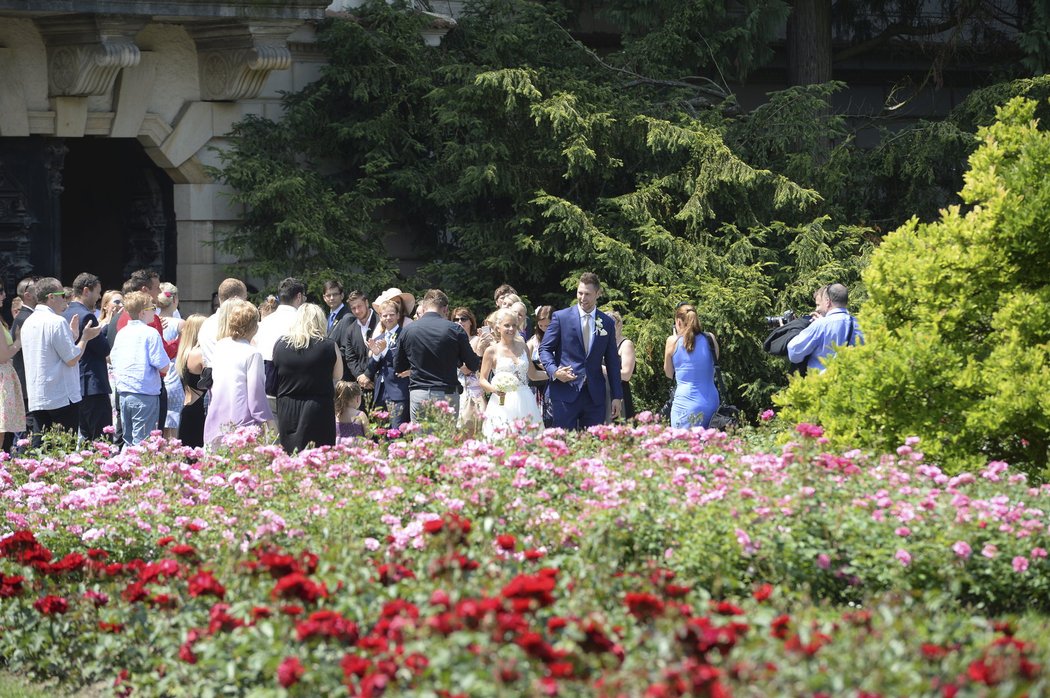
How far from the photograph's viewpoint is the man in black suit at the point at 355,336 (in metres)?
12.8

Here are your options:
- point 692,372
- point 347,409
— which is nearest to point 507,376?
point 347,409

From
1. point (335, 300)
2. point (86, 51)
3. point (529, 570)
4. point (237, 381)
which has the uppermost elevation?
point (86, 51)

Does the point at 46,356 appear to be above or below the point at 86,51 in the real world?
below

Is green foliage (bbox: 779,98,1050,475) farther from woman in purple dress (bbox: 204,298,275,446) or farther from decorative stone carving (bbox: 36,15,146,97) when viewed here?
decorative stone carving (bbox: 36,15,146,97)

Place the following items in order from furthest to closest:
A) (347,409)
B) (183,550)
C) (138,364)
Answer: (138,364)
(347,409)
(183,550)

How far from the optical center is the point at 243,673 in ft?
17.6

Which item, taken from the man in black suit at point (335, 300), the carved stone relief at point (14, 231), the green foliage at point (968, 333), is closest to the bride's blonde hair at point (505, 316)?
the man in black suit at point (335, 300)

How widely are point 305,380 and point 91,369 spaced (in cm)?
296

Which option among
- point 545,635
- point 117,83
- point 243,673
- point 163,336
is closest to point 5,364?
Answer: point 163,336

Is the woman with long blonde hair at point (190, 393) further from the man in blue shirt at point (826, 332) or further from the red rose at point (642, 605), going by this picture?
the red rose at point (642, 605)

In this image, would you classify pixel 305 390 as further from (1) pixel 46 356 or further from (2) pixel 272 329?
(1) pixel 46 356

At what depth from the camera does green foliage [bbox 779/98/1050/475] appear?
772 cm

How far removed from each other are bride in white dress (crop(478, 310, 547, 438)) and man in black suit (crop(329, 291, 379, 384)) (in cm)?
161

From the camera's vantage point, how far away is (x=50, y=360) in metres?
11.4
